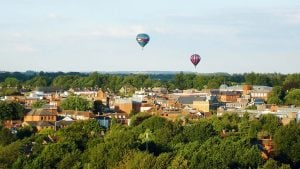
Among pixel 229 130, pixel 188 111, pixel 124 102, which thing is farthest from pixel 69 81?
pixel 229 130

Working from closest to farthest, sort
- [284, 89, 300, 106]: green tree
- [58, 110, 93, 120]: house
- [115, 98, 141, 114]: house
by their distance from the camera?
[58, 110, 93, 120]: house
[115, 98, 141, 114]: house
[284, 89, 300, 106]: green tree

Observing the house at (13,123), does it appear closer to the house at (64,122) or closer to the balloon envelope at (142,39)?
the house at (64,122)

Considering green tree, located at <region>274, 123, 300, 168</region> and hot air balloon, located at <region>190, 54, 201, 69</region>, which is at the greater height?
hot air balloon, located at <region>190, 54, 201, 69</region>

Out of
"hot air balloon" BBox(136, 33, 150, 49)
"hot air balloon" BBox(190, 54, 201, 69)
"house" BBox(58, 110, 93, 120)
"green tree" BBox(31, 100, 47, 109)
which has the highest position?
"hot air balloon" BBox(136, 33, 150, 49)

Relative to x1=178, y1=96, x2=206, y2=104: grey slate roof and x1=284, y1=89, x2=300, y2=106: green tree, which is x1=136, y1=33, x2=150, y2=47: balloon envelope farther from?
x1=284, y1=89, x2=300, y2=106: green tree

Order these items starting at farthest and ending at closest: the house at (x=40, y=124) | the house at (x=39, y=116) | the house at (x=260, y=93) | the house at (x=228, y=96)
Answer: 1. the house at (x=260, y=93)
2. the house at (x=228, y=96)
3. the house at (x=39, y=116)
4. the house at (x=40, y=124)

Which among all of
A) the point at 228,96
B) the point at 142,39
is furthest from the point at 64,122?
the point at 228,96

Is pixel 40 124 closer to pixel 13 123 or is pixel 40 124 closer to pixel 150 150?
pixel 13 123

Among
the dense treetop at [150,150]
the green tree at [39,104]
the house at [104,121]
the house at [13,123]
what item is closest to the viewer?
the dense treetop at [150,150]

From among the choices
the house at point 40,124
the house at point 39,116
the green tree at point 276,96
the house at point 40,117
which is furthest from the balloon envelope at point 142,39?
the green tree at point 276,96

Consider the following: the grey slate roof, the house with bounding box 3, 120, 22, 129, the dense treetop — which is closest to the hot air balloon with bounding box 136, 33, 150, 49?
the house with bounding box 3, 120, 22, 129
